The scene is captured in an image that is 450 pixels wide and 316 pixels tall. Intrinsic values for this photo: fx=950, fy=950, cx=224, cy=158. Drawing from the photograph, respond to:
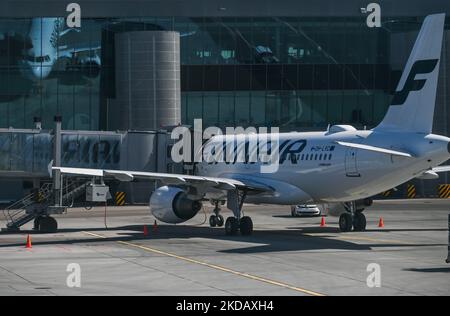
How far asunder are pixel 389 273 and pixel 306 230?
60.7ft

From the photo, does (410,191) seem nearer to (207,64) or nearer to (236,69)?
(236,69)

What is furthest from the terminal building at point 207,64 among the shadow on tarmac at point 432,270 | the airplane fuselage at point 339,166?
the shadow on tarmac at point 432,270

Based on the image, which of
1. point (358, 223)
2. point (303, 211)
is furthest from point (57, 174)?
point (303, 211)

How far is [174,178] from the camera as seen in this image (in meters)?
42.5

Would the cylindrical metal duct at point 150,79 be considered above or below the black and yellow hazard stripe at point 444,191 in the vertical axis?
above

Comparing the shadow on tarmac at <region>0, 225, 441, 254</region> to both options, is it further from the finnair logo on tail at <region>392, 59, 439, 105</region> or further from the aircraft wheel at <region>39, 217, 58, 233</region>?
the finnair logo on tail at <region>392, 59, 439, 105</region>

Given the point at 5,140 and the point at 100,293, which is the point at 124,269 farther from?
the point at 5,140

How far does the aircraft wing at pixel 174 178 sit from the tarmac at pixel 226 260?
2359 mm

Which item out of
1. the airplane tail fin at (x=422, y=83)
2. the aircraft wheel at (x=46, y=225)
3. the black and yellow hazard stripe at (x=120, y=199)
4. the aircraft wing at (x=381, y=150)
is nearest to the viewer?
the aircraft wing at (x=381, y=150)

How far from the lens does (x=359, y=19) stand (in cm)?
8819

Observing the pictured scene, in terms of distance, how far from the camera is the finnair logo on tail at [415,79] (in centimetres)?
3922

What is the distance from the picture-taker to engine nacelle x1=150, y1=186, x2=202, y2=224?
4503cm

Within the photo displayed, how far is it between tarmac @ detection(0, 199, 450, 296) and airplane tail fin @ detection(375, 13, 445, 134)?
16.7 feet

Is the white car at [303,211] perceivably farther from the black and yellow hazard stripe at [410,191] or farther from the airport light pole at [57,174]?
the black and yellow hazard stripe at [410,191]
